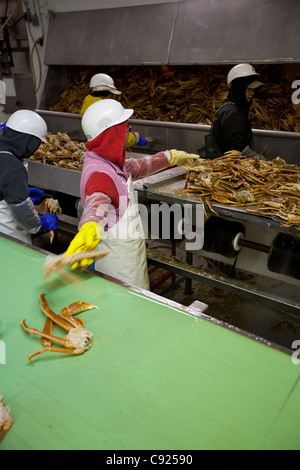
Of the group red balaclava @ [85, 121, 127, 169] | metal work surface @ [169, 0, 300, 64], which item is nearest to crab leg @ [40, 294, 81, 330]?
red balaclava @ [85, 121, 127, 169]

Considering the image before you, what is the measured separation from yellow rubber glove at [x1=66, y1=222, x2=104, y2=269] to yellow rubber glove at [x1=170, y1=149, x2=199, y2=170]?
4.29ft

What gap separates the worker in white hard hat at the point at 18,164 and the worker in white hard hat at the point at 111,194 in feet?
1.86

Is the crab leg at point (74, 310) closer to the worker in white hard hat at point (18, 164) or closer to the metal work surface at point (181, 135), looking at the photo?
the worker in white hard hat at point (18, 164)

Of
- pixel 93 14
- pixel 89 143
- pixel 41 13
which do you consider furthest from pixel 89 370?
pixel 41 13

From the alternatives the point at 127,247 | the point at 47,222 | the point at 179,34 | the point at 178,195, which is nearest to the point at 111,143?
the point at 127,247

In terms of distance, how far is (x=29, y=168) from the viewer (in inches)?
150

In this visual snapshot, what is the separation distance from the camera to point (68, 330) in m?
1.44

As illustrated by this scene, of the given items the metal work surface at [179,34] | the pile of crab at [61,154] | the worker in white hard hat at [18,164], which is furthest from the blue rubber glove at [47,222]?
the metal work surface at [179,34]

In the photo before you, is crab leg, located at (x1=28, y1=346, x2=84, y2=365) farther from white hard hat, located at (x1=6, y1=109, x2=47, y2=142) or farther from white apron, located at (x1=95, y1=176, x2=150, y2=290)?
white hard hat, located at (x1=6, y1=109, x2=47, y2=142)

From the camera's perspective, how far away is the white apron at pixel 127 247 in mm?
2135

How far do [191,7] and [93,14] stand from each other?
1594mm

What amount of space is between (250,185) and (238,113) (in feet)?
3.09

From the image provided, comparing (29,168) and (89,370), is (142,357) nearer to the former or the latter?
(89,370)

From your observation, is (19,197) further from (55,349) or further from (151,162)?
(55,349)
